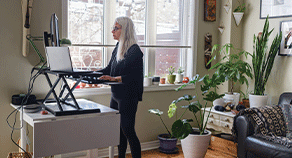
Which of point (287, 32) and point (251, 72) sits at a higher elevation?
point (287, 32)

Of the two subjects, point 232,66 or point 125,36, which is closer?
point 125,36

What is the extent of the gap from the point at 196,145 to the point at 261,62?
1344mm

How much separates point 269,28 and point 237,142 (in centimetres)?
158

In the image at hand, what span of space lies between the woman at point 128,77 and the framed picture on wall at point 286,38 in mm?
1924

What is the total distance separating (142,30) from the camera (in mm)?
3811

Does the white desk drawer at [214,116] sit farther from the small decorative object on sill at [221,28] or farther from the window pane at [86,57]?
the window pane at [86,57]

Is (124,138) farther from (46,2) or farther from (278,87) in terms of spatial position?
(278,87)

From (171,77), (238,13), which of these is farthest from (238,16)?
(171,77)

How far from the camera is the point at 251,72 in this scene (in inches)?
164

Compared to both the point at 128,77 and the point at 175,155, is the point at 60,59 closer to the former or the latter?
the point at 128,77

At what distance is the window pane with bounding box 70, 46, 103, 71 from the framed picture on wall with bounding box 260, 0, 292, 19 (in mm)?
2116

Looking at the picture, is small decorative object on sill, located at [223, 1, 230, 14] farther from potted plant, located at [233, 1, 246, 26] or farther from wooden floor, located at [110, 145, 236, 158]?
wooden floor, located at [110, 145, 236, 158]

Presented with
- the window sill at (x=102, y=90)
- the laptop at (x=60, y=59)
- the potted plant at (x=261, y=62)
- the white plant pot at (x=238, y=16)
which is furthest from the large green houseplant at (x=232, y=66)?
the laptop at (x=60, y=59)

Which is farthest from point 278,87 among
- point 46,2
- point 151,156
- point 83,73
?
point 46,2
